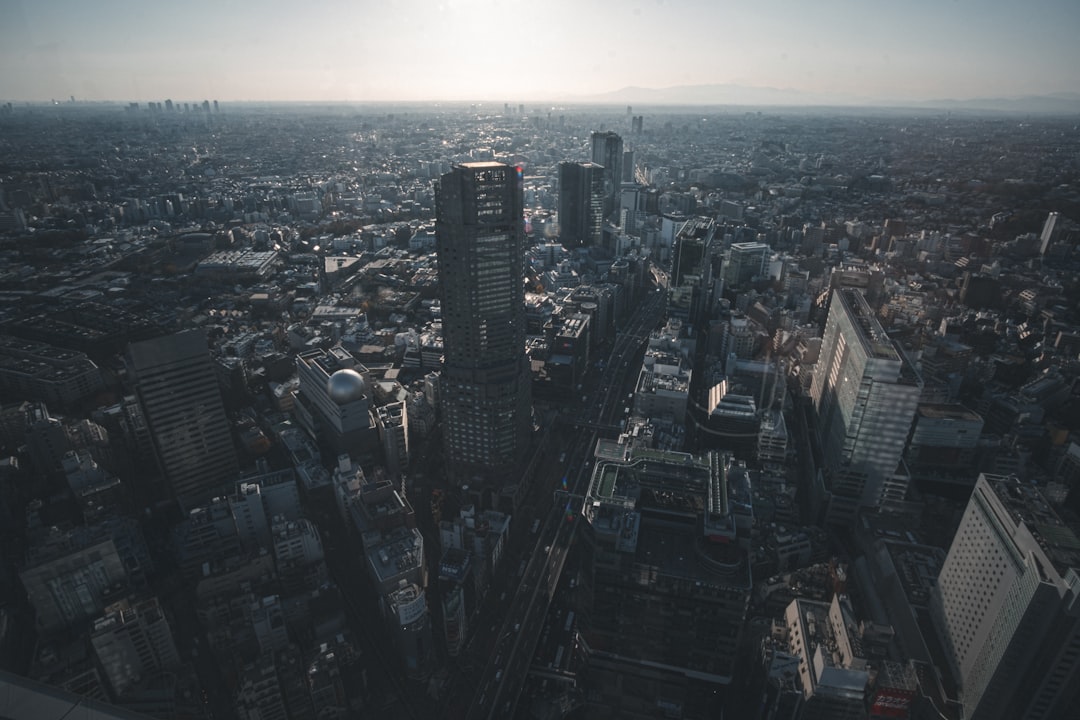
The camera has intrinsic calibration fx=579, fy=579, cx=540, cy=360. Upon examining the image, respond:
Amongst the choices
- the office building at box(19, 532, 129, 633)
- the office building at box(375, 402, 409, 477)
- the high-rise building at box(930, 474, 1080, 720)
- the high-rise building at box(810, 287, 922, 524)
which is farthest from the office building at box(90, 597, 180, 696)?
the high-rise building at box(810, 287, 922, 524)

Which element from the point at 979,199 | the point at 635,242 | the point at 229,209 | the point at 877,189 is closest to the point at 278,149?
the point at 229,209

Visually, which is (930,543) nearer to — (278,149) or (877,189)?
(877,189)

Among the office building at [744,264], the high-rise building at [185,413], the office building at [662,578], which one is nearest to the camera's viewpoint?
the office building at [662,578]

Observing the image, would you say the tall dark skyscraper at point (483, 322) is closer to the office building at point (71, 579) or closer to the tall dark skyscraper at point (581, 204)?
the office building at point (71, 579)

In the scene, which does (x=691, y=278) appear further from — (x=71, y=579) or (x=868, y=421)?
(x=71, y=579)

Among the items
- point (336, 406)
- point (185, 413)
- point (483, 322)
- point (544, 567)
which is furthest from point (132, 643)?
point (483, 322)

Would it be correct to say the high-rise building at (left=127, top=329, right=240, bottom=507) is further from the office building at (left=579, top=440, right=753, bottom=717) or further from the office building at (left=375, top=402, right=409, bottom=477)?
the office building at (left=579, top=440, right=753, bottom=717)

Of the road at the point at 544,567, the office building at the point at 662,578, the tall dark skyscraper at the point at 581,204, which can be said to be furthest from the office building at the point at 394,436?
the tall dark skyscraper at the point at 581,204
